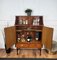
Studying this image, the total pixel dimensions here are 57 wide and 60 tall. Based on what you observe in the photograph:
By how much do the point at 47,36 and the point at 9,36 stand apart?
102cm

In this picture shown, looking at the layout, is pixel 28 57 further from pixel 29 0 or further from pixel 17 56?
pixel 29 0

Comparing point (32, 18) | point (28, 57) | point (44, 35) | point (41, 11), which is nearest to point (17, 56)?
point (28, 57)

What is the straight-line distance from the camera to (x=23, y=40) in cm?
402

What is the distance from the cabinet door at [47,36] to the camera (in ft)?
11.4

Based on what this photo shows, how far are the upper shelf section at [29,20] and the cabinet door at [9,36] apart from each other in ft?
1.40

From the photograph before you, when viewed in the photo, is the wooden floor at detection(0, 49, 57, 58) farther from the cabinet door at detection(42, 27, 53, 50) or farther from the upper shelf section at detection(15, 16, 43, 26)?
the upper shelf section at detection(15, 16, 43, 26)

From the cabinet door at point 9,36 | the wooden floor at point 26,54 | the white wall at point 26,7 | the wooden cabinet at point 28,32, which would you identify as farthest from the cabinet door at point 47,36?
the cabinet door at point 9,36

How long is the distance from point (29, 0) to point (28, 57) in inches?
67.2

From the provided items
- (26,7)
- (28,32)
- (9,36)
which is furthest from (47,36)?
(26,7)

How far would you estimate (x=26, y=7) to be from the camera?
412 centimetres

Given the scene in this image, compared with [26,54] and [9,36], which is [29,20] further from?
[26,54]

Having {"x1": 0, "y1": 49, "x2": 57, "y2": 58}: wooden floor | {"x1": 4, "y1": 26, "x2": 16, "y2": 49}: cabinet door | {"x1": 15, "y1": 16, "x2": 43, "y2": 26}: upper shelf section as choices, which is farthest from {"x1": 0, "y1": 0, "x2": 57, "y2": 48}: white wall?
{"x1": 0, "y1": 49, "x2": 57, "y2": 58}: wooden floor

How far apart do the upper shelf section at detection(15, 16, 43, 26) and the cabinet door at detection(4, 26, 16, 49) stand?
43 cm

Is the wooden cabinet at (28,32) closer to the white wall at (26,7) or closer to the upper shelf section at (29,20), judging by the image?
the upper shelf section at (29,20)
